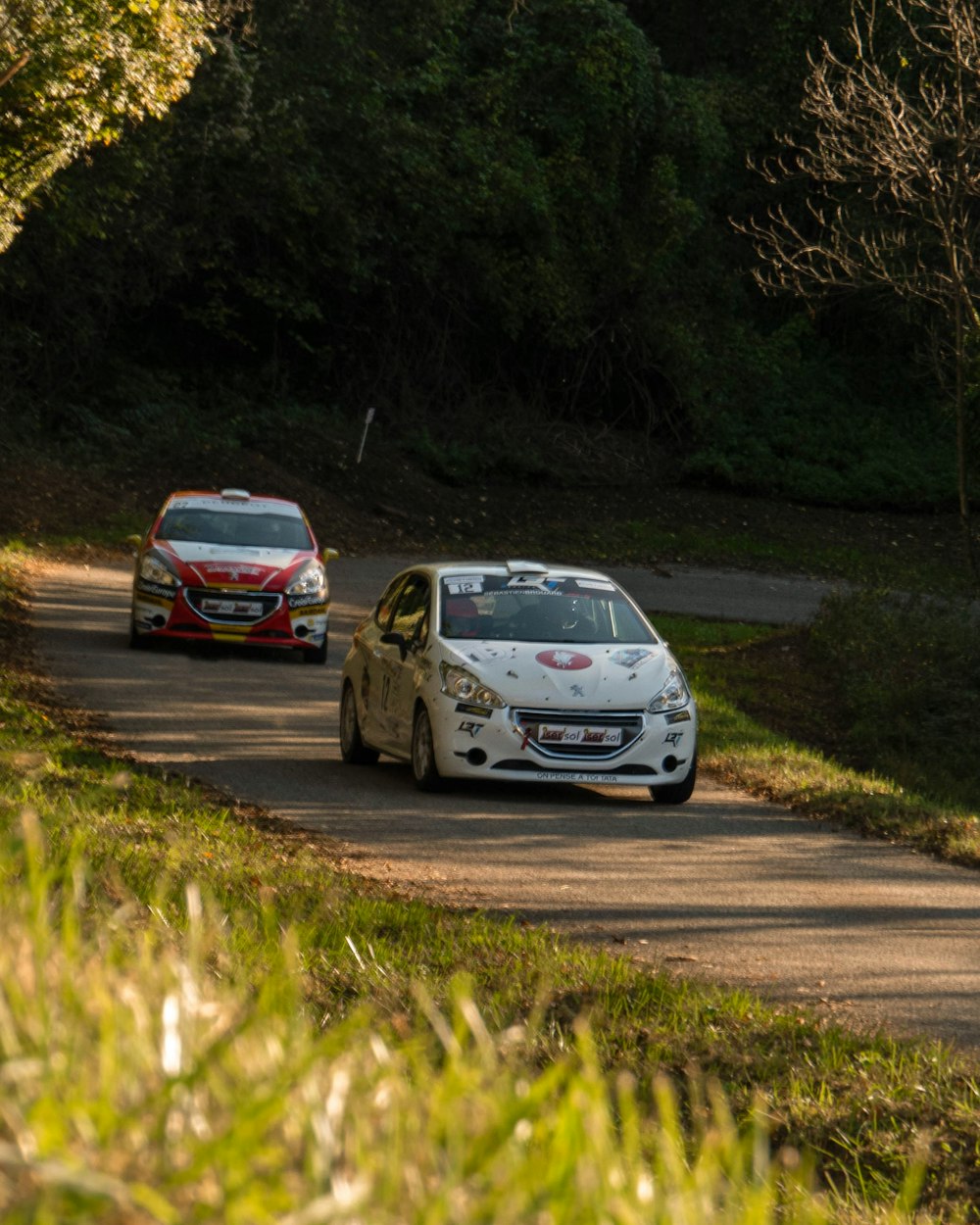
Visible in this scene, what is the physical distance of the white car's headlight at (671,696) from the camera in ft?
A: 45.5

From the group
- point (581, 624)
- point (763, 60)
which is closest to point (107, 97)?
point (581, 624)

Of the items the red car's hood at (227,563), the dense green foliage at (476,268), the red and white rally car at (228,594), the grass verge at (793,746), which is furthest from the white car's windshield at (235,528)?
the dense green foliage at (476,268)

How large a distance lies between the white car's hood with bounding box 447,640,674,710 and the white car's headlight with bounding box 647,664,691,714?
42 mm

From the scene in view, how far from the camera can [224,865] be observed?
890 centimetres

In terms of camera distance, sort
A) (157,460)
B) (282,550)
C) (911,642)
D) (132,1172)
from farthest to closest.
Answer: (157,460), (911,642), (282,550), (132,1172)

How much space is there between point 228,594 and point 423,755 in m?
8.17

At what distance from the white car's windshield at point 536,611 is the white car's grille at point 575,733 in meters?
0.92

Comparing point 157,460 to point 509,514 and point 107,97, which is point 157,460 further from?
point 107,97

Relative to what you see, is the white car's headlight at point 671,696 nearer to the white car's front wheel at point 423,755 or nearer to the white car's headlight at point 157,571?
the white car's front wheel at point 423,755

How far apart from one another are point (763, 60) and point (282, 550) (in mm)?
34434

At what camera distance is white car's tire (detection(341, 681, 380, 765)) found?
15289mm

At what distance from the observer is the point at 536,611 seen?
1484 centimetres

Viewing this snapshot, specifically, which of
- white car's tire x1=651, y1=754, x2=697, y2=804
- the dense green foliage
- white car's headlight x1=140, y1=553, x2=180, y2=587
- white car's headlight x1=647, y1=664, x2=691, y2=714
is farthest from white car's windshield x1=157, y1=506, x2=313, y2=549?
the dense green foliage

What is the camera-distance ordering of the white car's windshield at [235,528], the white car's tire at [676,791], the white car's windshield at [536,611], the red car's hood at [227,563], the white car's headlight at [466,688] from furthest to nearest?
1. the white car's windshield at [235,528]
2. the red car's hood at [227,563]
3. the white car's windshield at [536,611]
4. the white car's tire at [676,791]
5. the white car's headlight at [466,688]
